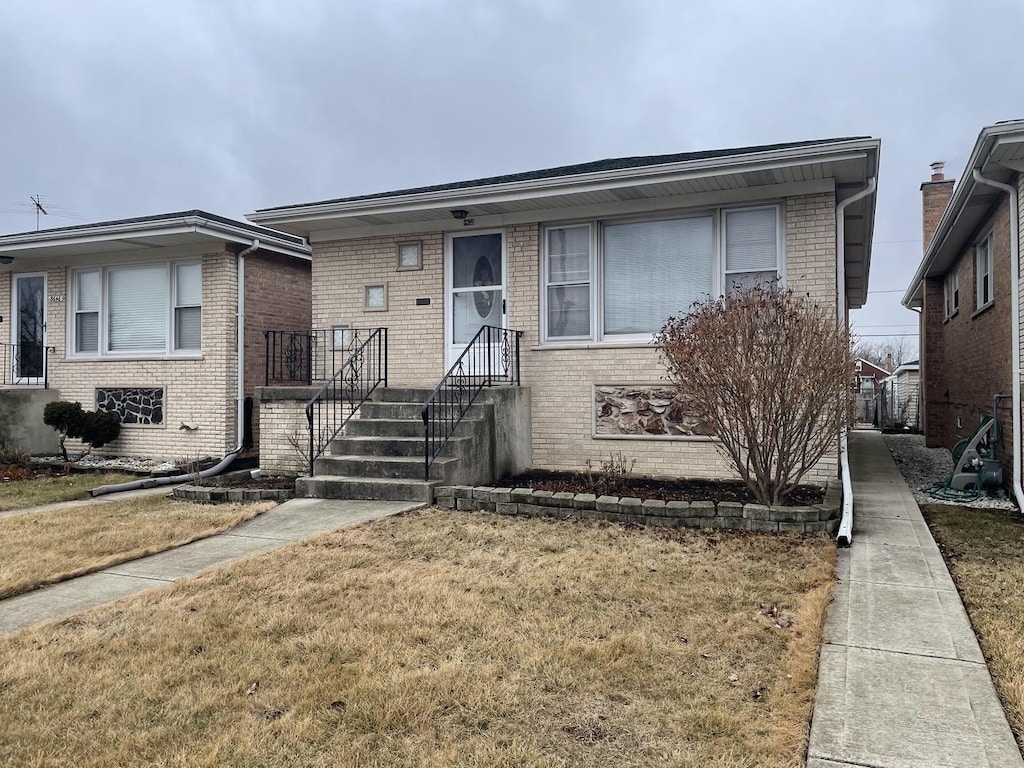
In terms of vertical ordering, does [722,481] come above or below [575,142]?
below

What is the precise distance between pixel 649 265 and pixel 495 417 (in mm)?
2715

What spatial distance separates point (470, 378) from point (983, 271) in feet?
23.9

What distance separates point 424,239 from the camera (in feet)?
32.0

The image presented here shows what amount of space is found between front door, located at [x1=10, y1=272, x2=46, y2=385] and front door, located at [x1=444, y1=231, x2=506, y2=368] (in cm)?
780

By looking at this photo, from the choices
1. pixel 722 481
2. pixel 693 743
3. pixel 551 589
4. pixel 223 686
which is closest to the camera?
pixel 693 743

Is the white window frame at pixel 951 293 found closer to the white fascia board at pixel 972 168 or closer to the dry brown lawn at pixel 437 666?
the white fascia board at pixel 972 168

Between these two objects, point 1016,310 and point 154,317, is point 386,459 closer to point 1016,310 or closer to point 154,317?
point 154,317

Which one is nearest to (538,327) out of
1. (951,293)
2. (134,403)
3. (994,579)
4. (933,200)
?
(994,579)

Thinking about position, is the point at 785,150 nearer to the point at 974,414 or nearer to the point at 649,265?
the point at 649,265

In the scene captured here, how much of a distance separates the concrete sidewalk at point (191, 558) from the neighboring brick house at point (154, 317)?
4879 mm

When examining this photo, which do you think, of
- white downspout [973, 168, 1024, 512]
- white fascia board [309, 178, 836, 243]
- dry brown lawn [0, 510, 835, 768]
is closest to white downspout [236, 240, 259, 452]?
white fascia board [309, 178, 836, 243]

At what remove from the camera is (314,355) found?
1043cm

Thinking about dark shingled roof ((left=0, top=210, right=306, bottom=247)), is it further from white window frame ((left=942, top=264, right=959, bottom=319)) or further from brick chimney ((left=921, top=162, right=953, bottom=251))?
brick chimney ((left=921, top=162, right=953, bottom=251))

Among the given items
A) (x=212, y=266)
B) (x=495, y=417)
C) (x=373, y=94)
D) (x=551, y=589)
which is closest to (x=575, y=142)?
(x=373, y=94)
